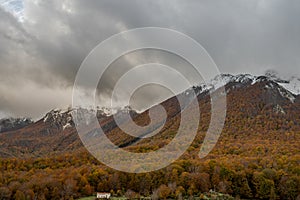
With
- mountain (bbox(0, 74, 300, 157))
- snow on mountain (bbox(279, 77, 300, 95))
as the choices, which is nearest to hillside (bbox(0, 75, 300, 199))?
mountain (bbox(0, 74, 300, 157))

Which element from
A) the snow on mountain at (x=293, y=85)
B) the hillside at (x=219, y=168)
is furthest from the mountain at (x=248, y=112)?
the hillside at (x=219, y=168)

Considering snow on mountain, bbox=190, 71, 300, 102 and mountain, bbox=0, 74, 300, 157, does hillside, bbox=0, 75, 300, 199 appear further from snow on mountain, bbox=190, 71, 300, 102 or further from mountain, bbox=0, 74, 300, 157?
snow on mountain, bbox=190, 71, 300, 102

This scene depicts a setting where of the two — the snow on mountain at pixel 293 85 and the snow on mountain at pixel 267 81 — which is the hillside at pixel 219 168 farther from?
the snow on mountain at pixel 293 85

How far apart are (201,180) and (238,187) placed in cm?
785

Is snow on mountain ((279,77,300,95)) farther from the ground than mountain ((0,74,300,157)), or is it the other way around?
snow on mountain ((279,77,300,95))

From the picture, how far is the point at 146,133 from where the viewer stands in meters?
142

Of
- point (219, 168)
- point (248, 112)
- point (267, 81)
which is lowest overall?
point (219, 168)

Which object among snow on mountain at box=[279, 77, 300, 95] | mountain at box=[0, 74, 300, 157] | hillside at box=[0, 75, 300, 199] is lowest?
hillside at box=[0, 75, 300, 199]

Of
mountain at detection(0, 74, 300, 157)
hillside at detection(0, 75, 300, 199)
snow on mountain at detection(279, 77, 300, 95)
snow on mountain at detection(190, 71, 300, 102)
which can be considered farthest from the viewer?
snow on mountain at detection(279, 77, 300, 95)

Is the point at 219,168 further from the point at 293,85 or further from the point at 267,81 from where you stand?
the point at 293,85

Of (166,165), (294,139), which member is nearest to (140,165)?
(166,165)

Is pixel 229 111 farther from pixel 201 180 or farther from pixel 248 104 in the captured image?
pixel 201 180

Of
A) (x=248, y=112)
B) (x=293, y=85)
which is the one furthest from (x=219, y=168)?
(x=293, y=85)

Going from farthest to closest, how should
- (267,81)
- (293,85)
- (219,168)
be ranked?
(293,85)
(267,81)
(219,168)
